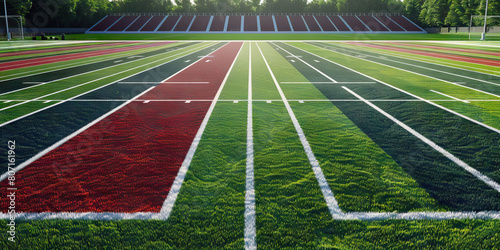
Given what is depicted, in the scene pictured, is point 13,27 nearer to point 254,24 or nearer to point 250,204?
point 254,24

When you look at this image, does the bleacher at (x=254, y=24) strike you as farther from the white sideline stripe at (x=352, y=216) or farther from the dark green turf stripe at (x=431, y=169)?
the white sideline stripe at (x=352, y=216)

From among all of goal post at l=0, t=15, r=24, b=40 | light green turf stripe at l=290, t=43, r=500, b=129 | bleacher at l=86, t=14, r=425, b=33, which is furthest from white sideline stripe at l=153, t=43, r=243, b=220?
bleacher at l=86, t=14, r=425, b=33

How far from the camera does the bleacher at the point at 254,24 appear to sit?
236 ft

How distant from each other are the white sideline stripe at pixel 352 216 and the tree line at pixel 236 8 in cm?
6520

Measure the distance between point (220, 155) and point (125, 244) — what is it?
2.20 metres

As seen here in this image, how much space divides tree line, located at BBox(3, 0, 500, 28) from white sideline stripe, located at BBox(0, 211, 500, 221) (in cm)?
6520

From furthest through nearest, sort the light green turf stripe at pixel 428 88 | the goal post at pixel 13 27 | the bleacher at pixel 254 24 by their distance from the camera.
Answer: the bleacher at pixel 254 24 < the goal post at pixel 13 27 < the light green turf stripe at pixel 428 88

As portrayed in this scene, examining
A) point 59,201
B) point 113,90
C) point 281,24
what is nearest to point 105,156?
point 59,201

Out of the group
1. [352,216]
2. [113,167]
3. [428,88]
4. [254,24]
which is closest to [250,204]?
[352,216]

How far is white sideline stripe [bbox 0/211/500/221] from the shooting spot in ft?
10.9

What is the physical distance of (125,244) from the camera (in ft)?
9.59

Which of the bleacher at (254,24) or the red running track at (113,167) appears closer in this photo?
the red running track at (113,167)

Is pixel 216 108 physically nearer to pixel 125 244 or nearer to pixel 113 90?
pixel 113 90

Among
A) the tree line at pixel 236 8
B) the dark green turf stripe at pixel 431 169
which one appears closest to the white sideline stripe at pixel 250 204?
the dark green turf stripe at pixel 431 169
